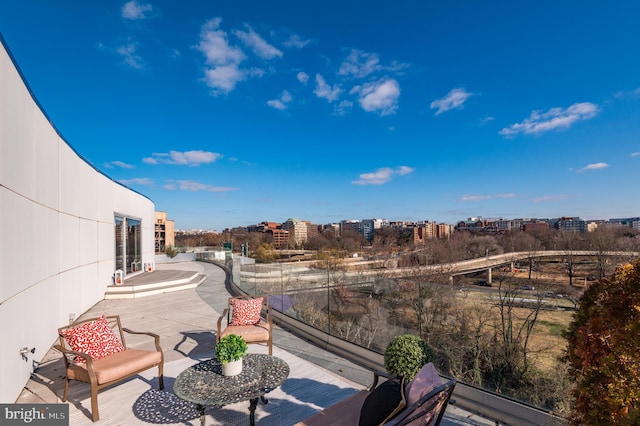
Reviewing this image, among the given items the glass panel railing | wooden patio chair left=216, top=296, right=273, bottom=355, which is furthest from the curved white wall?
the glass panel railing

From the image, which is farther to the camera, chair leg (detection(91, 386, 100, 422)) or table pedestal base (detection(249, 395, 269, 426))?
chair leg (detection(91, 386, 100, 422))

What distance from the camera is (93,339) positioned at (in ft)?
11.1

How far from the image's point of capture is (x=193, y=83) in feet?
43.6

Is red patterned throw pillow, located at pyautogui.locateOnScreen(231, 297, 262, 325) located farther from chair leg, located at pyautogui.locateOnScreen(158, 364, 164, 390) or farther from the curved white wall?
the curved white wall

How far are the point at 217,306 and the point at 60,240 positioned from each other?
395 centimetres

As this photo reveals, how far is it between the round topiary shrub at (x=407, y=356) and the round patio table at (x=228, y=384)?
42.5 inches

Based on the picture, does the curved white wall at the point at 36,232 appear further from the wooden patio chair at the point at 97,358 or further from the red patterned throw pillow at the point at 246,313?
the red patterned throw pillow at the point at 246,313

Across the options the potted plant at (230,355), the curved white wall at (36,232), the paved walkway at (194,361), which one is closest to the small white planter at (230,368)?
the potted plant at (230,355)

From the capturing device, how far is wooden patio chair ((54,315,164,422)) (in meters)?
2.99

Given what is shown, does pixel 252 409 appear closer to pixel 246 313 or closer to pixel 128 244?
pixel 246 313

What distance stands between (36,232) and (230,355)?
398 centimetres

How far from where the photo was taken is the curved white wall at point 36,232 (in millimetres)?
3404

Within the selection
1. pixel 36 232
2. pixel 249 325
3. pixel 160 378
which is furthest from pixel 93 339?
pixel 36 232

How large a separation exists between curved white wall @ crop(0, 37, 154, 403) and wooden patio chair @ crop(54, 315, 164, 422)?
26.7 inches
